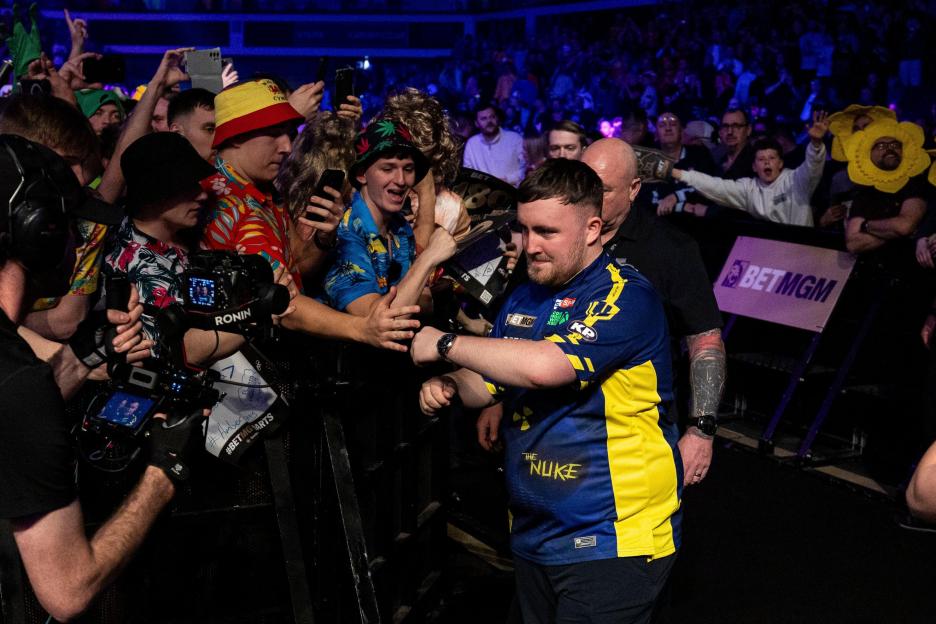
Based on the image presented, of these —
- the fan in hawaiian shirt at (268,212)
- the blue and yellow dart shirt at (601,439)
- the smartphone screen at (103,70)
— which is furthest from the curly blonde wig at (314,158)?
the smartphone screen at (103,70)

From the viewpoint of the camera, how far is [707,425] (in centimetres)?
381

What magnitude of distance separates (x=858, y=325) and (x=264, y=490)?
504cm

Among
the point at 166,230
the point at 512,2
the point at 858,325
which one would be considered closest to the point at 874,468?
the point at 858,325

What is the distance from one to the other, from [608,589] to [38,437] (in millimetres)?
1658

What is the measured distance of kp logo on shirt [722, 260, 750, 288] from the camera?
302 inches

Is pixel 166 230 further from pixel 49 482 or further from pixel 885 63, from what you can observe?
pixel 885 63

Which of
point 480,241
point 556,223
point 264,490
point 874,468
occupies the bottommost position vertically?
point 874,468

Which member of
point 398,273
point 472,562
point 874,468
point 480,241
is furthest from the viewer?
point 874,468

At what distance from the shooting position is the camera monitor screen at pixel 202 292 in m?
2.48

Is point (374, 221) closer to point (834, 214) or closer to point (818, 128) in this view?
point (834, 214)

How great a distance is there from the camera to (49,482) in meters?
2.06

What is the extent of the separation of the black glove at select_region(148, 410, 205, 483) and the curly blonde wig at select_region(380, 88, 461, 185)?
74.6 inches

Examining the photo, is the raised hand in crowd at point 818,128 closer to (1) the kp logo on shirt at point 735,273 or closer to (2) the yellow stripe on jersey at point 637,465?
(1) the kp logo on shirt at point 735,273

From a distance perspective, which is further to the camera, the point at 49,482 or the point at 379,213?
the point at 379,213
